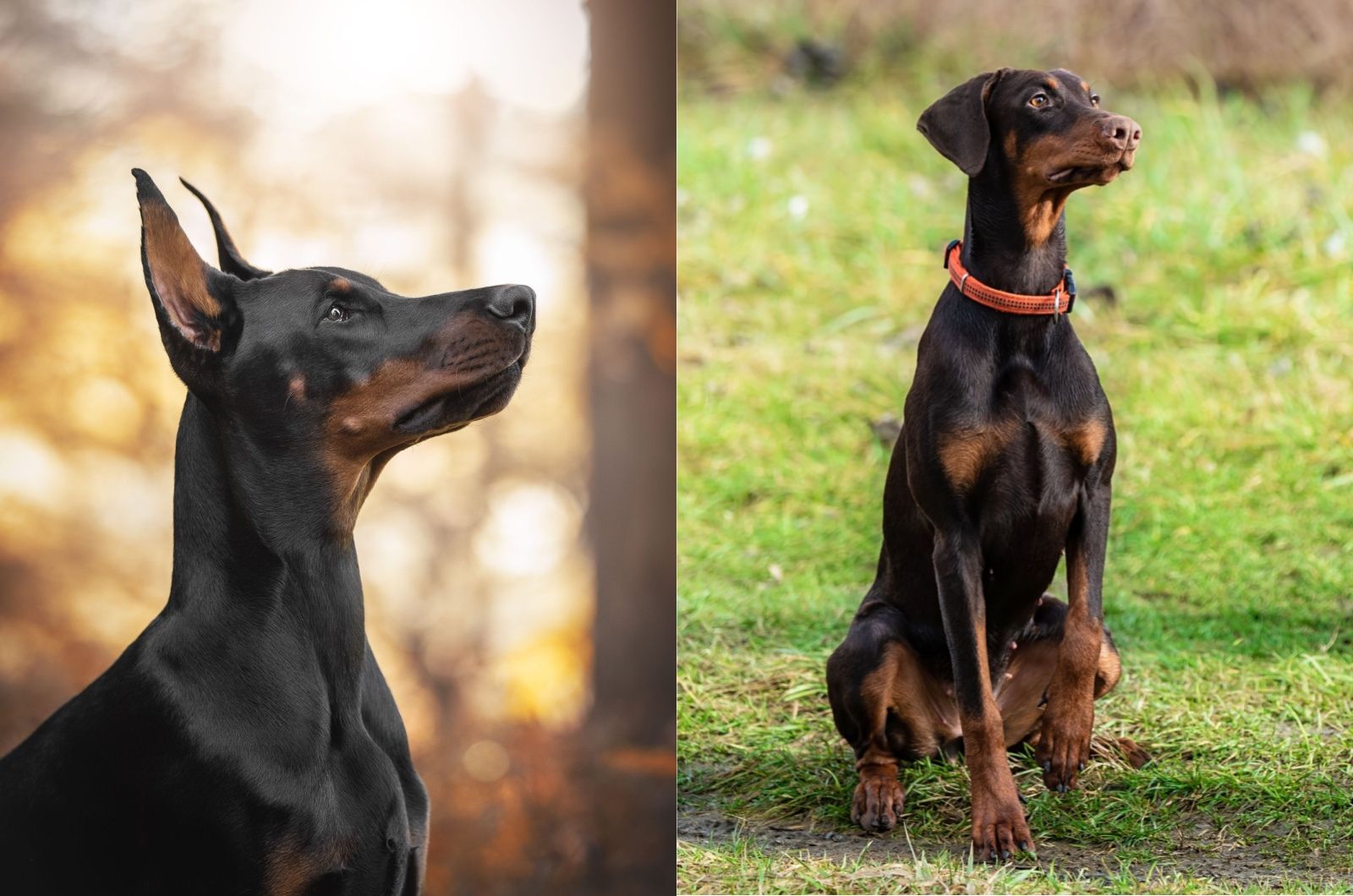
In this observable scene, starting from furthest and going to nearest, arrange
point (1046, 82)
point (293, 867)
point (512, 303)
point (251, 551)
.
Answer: point (1046, 82)
point (512, 303)
point (251, 551)
point (293, 867)

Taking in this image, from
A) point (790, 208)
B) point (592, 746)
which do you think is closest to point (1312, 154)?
point (790, 208)

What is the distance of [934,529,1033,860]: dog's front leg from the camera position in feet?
9.55

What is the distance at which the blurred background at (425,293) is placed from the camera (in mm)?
2613

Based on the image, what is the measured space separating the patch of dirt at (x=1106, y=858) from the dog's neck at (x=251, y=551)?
120cm

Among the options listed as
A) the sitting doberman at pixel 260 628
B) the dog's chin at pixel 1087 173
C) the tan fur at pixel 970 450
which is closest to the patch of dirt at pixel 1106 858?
the tan fur at pixel 970 450

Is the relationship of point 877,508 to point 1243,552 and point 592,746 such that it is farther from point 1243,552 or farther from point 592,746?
point 592,746

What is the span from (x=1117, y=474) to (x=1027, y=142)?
70.7 inches

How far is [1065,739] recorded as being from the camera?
9.82 ft

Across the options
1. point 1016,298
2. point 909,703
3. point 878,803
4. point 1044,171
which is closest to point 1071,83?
point 1044,171

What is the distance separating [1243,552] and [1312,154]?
84.9 inches

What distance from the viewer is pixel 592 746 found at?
3074 millimetres

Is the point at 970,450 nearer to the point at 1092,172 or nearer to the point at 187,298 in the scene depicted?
the point at 1092,172

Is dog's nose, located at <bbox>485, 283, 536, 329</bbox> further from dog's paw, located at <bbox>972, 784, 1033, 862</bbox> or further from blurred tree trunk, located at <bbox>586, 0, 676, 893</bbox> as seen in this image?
dog's paw, located at <bbox>972, 784, 1033, 862</bbox>

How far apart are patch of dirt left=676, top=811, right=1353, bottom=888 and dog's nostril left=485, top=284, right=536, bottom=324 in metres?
1.40
